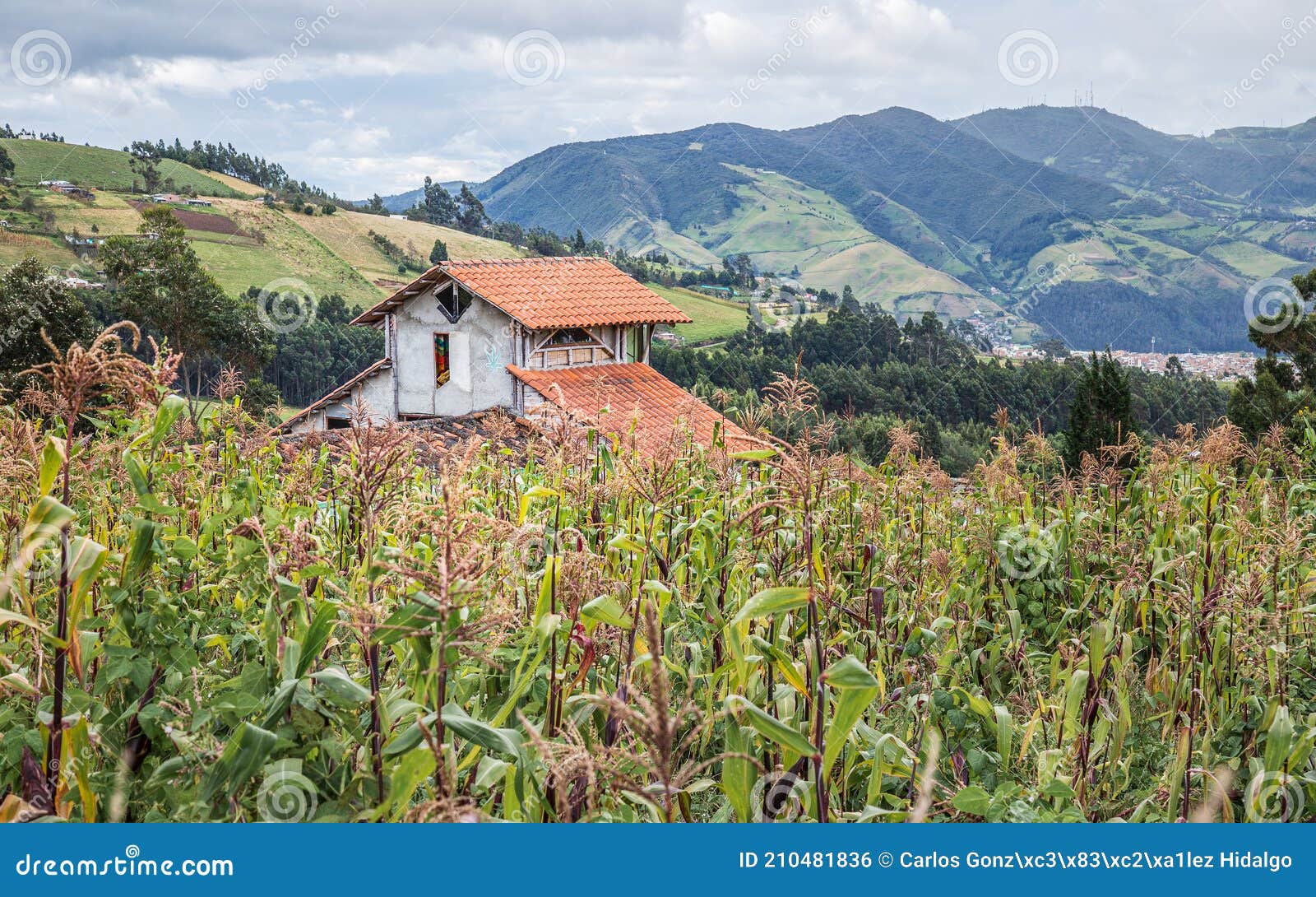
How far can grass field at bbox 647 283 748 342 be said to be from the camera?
8238 cm

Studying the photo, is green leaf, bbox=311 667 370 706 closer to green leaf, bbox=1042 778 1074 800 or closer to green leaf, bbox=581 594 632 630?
green leaf, bbox=581 594 632 630

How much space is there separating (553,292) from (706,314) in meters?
63.4

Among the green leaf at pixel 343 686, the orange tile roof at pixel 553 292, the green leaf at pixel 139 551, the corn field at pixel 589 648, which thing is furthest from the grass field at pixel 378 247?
the green leaf at pixel 343 686

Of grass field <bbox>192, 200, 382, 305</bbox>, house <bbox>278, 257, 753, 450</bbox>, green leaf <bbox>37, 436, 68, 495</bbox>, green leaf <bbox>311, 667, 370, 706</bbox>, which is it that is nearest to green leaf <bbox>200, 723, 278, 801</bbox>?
green leaf <bbox>311, 667, 370, 706</bbox>

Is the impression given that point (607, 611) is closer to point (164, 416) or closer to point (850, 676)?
point (850, 676)

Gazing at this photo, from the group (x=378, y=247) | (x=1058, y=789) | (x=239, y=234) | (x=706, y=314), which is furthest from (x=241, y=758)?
(x=378, y=247)

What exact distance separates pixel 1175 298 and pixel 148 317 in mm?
196224

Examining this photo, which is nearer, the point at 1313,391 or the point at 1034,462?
the point at 1034,462

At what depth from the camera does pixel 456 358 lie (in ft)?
88.3

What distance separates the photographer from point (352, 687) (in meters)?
2.22

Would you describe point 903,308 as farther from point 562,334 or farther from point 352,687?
point 352,687

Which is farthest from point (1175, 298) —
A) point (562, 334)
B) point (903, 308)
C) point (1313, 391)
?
point (562, 334)

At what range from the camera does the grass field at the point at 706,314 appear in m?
82.4

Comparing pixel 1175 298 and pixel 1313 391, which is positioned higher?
pixel 1175 298
